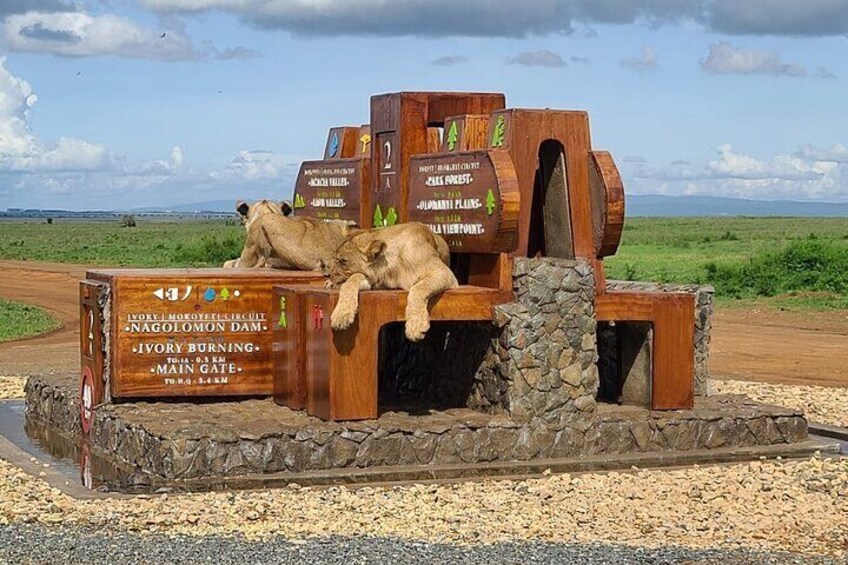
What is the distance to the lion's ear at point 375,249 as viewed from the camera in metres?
12.0

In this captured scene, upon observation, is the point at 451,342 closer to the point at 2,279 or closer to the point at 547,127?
the point at 547,127

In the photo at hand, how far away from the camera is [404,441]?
11.3 metres

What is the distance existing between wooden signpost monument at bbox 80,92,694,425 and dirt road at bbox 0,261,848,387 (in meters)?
6.85

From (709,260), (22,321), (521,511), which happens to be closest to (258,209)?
(521,511)

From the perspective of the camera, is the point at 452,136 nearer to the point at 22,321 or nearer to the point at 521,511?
the point at 521,511

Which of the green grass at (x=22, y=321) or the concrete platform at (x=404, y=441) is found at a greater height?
the concrete platform at (x=404, y=441)

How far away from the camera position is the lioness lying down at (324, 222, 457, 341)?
38.5 ft

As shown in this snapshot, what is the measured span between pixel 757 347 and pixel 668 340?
10.7 meters

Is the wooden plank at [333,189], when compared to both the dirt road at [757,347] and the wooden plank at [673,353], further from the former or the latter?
the dirt road at [757,347]

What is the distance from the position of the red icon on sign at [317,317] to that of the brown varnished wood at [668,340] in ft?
8.15

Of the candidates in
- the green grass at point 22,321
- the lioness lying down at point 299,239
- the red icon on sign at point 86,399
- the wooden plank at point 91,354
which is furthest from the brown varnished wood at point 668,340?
the green grass at point 22,321

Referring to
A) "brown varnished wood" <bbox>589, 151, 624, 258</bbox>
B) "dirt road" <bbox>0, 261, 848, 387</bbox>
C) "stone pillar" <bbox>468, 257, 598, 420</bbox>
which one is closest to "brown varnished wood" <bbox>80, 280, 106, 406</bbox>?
"stone pillar" <bbox>468, 257, 598, 420</bbox>

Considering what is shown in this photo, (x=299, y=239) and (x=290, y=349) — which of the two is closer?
(x=290, y=349)

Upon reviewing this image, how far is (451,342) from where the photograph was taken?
13367mm
